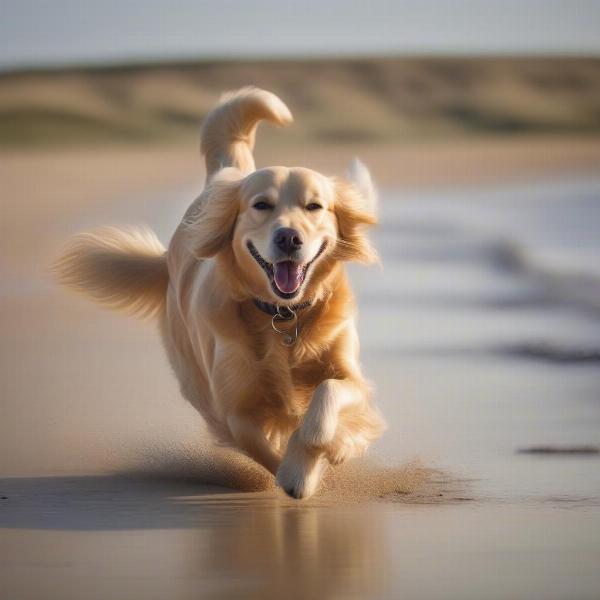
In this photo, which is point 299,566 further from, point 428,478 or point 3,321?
point 3,321

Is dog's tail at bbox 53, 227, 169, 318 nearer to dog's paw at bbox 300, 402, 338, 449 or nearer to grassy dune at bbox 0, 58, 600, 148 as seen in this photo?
dog's paw at bbox 300, 402, 338, 449

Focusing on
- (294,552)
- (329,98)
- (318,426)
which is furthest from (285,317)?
(329,98)

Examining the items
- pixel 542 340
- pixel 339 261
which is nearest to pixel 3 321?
pixel 542 340

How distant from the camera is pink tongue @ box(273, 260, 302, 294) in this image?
625 centimetres

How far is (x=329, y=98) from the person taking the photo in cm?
3072

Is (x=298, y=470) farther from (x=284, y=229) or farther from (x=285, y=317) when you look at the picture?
(x=284, y=229)

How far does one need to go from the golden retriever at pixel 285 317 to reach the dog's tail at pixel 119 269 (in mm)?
1238

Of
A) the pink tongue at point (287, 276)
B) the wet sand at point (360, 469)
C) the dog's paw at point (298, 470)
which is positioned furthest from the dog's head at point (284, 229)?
the wet sand at point (360, 469)

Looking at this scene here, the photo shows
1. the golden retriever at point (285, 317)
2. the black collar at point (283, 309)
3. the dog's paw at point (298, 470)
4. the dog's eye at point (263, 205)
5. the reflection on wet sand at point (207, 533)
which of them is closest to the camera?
the reflection on wet sand at point (207, 533)

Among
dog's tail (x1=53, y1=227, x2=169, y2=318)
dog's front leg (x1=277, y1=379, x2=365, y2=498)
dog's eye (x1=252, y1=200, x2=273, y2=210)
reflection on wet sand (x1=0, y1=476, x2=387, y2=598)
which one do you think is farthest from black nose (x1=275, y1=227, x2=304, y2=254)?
dog's tail (x1=53, y1=227, x2=169, y2=318)

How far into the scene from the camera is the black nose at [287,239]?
20.1ft

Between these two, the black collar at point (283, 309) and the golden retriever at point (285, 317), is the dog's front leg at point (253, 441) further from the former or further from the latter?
the black collar at point (283, 309)

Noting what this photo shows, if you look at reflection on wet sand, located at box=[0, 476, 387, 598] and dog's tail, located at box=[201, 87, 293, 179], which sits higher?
dog's tail, located at box=[201, 87, 293, 179]

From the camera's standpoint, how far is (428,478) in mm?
6395
